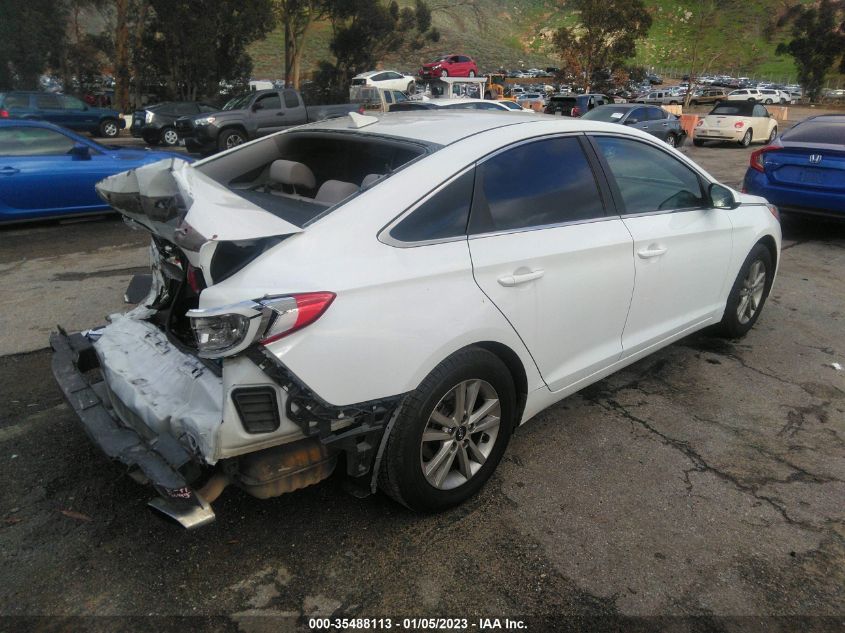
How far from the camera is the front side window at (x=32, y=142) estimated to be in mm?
7559

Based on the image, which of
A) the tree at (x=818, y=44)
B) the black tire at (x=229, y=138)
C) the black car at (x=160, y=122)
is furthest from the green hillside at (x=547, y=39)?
the black tire at (x=229, y=138)

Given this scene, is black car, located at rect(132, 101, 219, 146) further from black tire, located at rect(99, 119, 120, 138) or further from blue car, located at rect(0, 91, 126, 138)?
black tire, located at rect(99, 119, 120, 138)

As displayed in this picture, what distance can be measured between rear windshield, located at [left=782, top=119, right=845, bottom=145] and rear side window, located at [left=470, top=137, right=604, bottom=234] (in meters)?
6.06

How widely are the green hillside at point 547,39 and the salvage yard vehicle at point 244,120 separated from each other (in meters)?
46.0

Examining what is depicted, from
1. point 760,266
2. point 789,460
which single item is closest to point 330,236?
point 789,460

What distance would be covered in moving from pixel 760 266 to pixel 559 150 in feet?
7.75

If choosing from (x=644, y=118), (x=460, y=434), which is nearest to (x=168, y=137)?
(x=644, y=118)

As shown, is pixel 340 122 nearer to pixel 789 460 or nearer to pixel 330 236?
pixel 330 236

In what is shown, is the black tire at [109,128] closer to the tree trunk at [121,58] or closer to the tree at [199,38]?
the tree trunk at [121,58]

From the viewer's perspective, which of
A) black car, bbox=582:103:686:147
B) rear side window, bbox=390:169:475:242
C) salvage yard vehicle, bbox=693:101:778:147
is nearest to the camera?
rear side window, bbox=390:169:475:242

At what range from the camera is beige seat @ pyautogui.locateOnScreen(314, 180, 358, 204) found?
2.82 meters

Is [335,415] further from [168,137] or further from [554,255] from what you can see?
[168,137]

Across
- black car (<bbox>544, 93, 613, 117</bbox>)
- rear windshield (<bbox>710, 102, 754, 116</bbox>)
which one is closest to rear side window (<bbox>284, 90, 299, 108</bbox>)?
black car (<bbox>544, 93, 613, 117</bbox>)

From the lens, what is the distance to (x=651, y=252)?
11.3 ft
